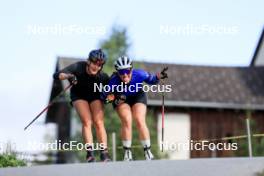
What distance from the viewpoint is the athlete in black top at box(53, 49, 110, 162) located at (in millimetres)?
10891

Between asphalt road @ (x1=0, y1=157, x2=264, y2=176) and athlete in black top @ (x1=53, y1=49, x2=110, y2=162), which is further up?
athlete in black top @ (x1=53, y1=49, x2=110, y2=162)

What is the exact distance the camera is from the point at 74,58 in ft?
90.8

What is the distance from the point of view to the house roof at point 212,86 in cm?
2612

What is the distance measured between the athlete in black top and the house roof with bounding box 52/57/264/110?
44.9ft

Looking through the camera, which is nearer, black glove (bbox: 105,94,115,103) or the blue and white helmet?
the blue and white helmet

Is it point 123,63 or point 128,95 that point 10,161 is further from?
point 123,63

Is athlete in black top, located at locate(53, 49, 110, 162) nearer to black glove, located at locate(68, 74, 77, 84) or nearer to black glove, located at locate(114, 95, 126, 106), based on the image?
black glove, located at locate(68, 74, 77, 84)

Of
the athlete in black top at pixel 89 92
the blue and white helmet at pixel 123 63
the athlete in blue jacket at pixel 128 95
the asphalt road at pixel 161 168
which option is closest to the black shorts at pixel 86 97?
Answer: the athlete in black top at pixel 89 92

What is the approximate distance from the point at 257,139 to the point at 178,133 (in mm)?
3535

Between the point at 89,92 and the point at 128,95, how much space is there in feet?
1.70

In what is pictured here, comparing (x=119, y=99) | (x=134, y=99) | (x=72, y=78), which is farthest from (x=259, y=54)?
(x=72, y=78)

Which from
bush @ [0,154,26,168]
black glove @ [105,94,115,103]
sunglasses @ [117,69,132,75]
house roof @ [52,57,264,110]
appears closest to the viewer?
sunglasses @ [117,69,132,75]

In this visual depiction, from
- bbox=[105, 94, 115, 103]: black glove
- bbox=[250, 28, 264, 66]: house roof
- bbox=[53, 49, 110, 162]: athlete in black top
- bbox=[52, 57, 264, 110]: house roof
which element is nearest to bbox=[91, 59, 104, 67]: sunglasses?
bbox=[53, 49, 110, 162]: athlete in black top

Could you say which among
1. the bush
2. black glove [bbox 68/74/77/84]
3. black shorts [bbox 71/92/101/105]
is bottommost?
the bush
